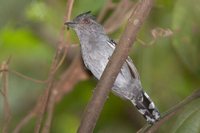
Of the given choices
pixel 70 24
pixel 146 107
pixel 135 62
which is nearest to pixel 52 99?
pixel 70 24

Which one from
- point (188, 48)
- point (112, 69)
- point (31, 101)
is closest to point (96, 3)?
point (112, 69)

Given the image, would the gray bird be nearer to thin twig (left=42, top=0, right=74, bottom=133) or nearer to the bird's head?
the bird's head

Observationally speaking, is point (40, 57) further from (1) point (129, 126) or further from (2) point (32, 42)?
(1) point (129, 126)

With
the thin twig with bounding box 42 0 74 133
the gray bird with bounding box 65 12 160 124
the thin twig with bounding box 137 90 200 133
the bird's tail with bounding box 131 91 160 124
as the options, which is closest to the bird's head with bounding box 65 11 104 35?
the gray bird with bounding box 65 12 160 124

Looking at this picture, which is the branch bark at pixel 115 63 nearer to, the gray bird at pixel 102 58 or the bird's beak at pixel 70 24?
the bird's beak at pixel 70 24

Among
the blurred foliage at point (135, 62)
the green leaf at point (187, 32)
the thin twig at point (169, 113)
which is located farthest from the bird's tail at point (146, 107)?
the thin twig at point (169, 113)
